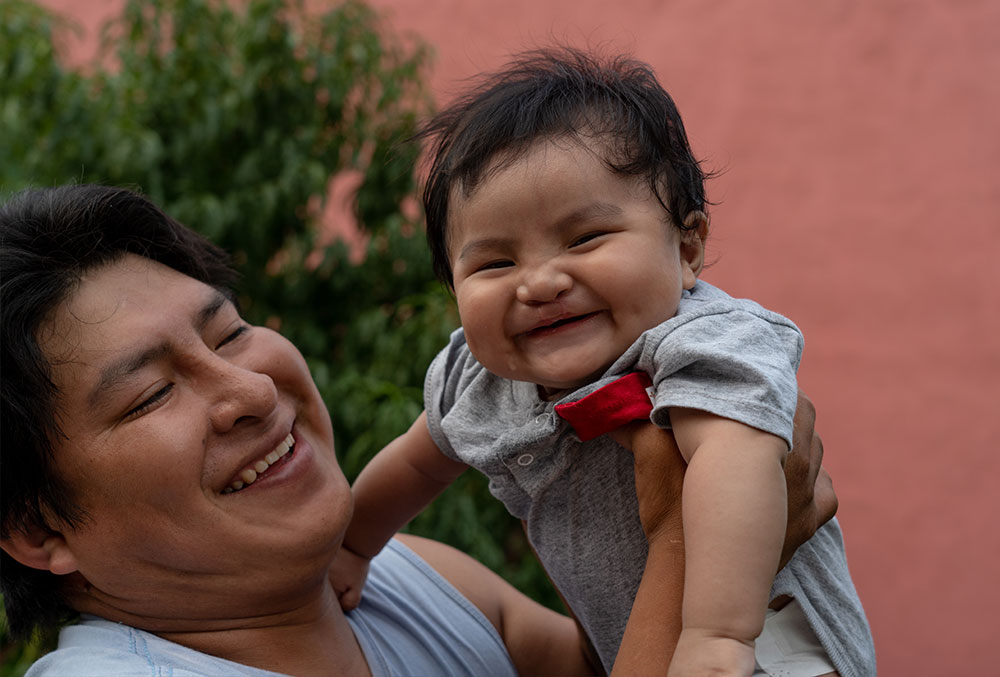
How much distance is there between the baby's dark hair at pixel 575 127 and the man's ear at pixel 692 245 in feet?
0.06

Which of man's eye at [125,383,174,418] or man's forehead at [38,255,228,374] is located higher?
man's forehead at [38,255,228,374]

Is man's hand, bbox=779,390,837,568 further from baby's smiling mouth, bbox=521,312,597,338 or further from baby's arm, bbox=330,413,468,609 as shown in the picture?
baby's arm, bbox=330,413,468,609

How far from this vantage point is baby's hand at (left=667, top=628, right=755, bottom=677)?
4.04 ft

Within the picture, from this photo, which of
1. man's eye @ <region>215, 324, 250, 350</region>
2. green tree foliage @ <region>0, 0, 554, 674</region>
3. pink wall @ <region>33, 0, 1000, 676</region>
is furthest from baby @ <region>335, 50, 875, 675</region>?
pink wall @ <region>33, 0, 1000, 676</region>

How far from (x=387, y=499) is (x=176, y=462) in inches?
21.8

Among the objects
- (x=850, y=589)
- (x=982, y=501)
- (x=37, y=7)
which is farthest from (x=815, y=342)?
(x=37, y=7)

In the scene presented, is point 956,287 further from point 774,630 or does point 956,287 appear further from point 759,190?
point 774,630

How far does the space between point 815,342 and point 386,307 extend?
224 cm

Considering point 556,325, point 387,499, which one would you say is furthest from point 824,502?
point 387,499

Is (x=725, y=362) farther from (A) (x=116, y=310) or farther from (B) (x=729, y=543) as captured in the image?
(A) (x=116, y=310)

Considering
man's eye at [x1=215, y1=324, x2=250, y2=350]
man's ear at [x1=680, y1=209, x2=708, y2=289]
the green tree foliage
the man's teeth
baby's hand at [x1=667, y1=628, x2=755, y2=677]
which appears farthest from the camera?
the green tree foliage

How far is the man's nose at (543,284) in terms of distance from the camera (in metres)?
1.45

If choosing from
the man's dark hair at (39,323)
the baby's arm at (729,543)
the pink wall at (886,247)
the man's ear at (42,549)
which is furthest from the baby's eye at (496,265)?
the pink wall at (886,247)

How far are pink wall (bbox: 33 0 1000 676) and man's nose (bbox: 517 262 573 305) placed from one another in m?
3.24
